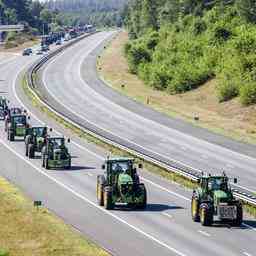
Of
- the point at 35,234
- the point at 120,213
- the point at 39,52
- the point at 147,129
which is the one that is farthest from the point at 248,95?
the point at 39,52

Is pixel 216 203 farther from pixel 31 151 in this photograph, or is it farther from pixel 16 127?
pixel 16 127

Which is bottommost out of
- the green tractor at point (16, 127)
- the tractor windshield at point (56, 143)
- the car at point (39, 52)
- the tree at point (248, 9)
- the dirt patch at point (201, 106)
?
the car at point (39, 52)

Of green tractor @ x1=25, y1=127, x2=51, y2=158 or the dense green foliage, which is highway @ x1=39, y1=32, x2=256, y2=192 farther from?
green tractor @ x1=25, y1=127, x2=51, y2=158

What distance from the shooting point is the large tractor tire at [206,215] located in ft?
120

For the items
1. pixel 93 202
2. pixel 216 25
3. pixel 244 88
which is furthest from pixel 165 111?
pixel 93 202

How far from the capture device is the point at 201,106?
300ft

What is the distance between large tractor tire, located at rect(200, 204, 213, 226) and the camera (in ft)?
120

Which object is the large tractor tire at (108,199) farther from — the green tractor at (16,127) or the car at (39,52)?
the car at (39,52)

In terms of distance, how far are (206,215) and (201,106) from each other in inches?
2180

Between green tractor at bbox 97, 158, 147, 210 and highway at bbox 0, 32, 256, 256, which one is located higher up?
green tractor at bbox 97, 158, 147, 210

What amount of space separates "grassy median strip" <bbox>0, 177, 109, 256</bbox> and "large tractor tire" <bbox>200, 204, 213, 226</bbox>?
5744 mm

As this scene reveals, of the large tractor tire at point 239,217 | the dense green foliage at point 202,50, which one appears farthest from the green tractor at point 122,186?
the dense green foliage at point 202,50

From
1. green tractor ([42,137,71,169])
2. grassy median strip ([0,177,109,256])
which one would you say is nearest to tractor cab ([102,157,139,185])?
grassy median strip ([0,177,109,256])

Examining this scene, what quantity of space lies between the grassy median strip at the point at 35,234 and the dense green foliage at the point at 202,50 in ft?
159
